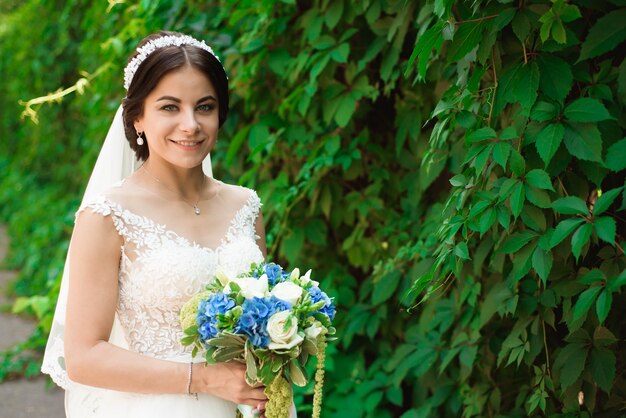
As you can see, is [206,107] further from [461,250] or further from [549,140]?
[549,140]

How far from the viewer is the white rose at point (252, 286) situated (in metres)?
2.10

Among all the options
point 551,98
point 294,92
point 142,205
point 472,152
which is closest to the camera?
point 551,98

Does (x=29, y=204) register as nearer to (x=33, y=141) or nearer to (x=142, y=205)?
(x=33, y=141)

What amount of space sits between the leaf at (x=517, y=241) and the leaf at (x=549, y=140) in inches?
10.6

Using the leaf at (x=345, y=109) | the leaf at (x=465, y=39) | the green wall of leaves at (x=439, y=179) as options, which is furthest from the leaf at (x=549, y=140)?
the leaf at (x=345, y=109)

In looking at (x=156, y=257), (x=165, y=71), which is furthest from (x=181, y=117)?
(x=156, y=257)

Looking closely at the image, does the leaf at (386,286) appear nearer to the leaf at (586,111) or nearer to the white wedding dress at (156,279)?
the white wedding dress at (156,279)

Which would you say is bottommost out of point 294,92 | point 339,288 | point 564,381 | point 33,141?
point 564,381

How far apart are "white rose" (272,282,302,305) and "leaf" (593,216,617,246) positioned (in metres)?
0.80

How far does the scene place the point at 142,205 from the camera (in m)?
2.53

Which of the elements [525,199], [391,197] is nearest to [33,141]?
[391,197]

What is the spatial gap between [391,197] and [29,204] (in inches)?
290

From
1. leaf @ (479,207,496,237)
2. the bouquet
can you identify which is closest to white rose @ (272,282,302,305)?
the bouquet

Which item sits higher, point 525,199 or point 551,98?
point 551,98
